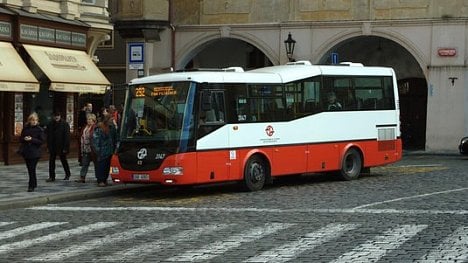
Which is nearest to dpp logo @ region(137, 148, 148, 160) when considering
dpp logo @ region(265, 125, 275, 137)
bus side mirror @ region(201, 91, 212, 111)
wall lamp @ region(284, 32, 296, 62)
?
bus side mirror @ region(201, 91, 212, 111)

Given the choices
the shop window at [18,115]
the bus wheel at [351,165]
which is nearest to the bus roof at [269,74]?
the bus wheel at [351,165]

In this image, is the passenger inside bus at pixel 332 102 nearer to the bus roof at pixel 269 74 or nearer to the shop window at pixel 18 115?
the bus roof at pixel 269 74

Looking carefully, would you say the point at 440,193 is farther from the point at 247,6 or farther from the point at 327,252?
the point at 247,6

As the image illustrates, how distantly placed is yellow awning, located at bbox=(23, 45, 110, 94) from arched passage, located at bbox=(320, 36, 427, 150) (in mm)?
13667

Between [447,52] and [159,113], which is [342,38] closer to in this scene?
[447,52]

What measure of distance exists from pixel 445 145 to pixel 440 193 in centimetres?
1591

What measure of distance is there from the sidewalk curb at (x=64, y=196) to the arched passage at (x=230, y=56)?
20.4 metres

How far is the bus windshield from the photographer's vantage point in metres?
16.9

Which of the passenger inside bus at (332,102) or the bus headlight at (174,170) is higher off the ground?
the passenger inside bus at (332,102)

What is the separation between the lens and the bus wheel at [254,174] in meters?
18.0

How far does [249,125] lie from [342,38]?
54.2ft

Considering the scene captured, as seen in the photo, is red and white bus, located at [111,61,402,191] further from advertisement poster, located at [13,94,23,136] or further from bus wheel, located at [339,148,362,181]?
advertisement poster, located at [13,94,23,136]

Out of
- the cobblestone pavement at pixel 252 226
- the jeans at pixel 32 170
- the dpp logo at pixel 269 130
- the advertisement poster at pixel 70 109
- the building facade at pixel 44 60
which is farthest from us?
the advertisement poster at pixel 70 109

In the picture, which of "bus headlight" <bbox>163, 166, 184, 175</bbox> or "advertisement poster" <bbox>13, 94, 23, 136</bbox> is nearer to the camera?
"bus headlight" <bbox>163, 166, 184, 175</bbox>
